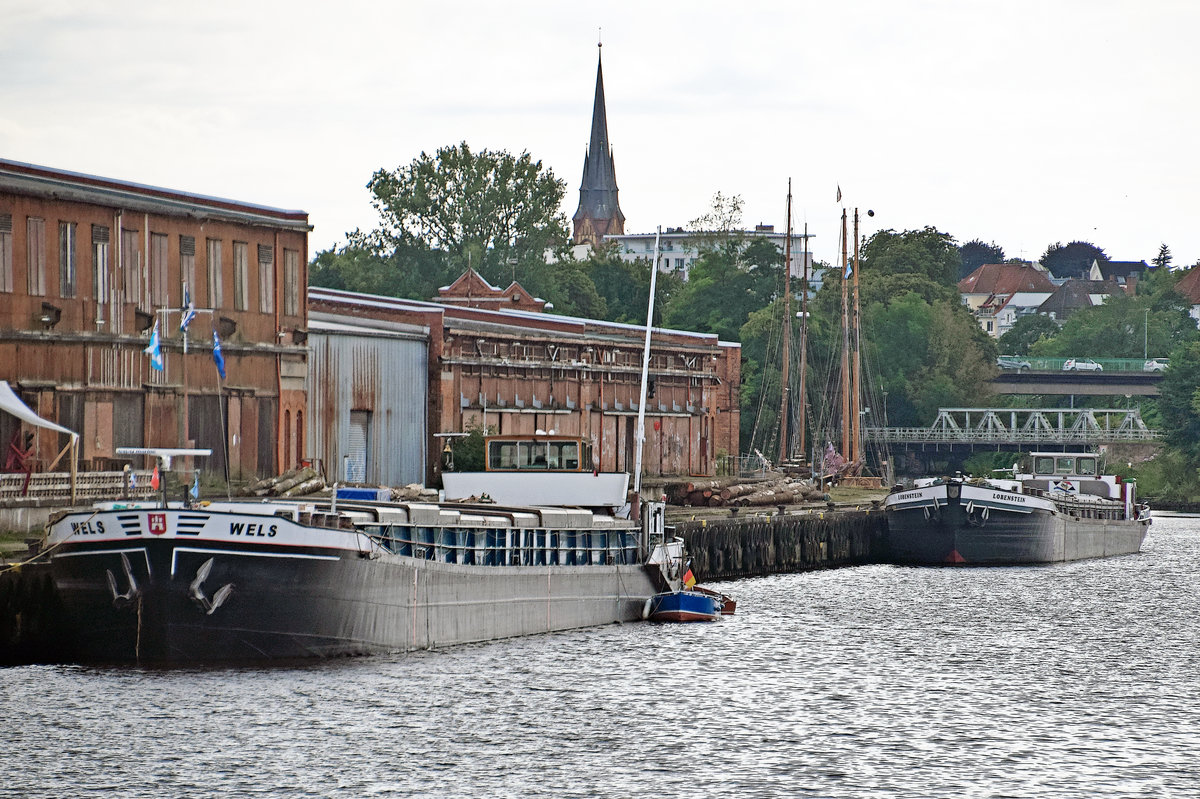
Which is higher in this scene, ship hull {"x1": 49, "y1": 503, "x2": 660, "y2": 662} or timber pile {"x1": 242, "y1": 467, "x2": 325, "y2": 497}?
timber pile {"x1": 242, "y1": 467, "x2": 325, "y2": 497}

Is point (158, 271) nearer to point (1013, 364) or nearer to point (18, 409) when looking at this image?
point (18, 409)

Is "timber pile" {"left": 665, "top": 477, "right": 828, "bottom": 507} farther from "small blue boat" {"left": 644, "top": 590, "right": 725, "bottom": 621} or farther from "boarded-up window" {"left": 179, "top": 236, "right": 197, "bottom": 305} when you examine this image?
"small blue boat" {"left": 644, "top": 590, "right": 725, "bottom": 621}

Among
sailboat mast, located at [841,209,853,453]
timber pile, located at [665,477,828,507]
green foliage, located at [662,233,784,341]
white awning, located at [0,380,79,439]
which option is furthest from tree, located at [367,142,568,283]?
white awning, located at [0,380,79,439]

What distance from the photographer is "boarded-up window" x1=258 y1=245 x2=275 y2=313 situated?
201 feet

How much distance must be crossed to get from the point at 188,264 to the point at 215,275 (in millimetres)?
1289

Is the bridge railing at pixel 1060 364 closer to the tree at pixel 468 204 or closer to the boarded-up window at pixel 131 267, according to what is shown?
the tree at pixel 468 204

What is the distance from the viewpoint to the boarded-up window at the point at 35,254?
52.6 m

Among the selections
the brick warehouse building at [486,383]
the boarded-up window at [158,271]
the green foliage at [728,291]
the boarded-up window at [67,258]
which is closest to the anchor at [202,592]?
the boarded-up window at [67,258]

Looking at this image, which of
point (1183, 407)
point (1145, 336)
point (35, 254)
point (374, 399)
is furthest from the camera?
point (1145, 336)

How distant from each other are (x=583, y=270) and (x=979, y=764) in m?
140

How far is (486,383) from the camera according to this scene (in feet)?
238

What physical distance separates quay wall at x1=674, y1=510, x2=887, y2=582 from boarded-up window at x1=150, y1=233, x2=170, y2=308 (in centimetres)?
1742

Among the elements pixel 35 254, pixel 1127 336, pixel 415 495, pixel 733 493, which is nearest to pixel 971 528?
pixel 733 493

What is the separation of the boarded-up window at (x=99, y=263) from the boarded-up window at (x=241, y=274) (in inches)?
229
